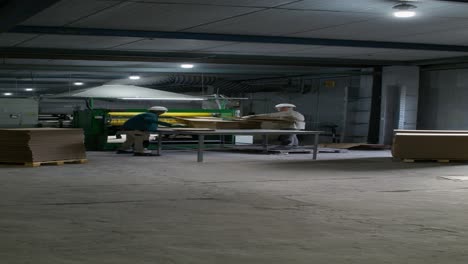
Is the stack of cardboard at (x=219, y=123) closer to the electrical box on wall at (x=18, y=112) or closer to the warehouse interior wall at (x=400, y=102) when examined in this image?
the warehouse interior wall at (x=400, y=102)

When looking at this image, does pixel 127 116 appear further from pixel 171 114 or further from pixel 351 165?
pixel 351 165

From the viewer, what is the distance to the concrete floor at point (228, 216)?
14.9ft

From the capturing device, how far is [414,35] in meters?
12.9

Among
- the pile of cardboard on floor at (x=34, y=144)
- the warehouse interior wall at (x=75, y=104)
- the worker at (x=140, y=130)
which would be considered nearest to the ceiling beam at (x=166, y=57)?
the worker at (x=140, y=130)

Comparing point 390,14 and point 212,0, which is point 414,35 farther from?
point 212,0

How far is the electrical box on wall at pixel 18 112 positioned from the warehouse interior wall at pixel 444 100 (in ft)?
42.3

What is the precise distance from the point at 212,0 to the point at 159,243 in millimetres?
Result: 5164

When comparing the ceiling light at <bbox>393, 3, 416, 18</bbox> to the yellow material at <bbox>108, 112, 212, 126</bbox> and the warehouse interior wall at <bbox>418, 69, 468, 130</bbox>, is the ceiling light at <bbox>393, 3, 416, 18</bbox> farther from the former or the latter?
the warehouse interior wall at <bbox>418, 69, 468, 130</bbox>

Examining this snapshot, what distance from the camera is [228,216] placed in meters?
6.15

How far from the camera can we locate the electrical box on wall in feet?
61.9

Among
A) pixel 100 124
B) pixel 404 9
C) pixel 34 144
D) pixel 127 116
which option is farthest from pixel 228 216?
pixel 127 116

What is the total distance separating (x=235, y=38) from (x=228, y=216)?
25.2 ft

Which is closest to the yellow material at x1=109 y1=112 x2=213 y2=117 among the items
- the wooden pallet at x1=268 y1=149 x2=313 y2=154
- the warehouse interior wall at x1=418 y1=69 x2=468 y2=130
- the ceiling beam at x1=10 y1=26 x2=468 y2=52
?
the wooden pallet at x1=268 y1=149 x2=313 y2=154

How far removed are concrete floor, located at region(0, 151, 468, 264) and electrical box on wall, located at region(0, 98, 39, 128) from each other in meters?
9.04
